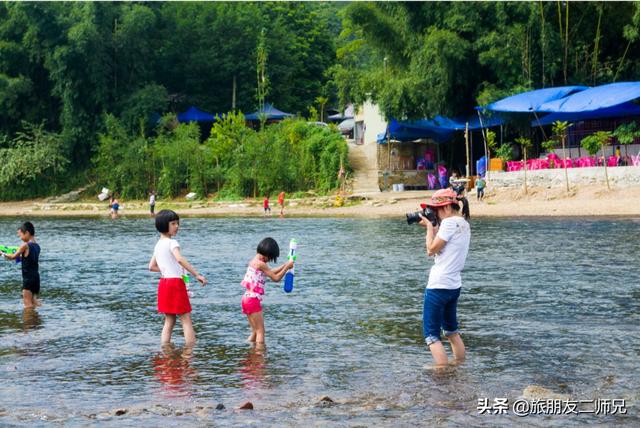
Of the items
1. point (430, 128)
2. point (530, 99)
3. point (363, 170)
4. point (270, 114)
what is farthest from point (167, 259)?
point (270, 114)

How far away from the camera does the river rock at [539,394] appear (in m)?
7.88

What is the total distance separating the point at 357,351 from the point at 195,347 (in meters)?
1.90

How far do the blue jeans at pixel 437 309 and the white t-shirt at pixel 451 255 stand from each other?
7 centimetres

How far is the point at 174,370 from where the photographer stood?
9453 millimetres

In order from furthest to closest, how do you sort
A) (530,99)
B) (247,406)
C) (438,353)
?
(530,99)
(438,353)
(247,406)

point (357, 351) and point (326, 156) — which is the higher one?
point (326, 156)

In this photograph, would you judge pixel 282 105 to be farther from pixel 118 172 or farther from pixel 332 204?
pixel 332 204

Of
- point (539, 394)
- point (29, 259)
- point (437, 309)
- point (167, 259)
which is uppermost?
point (167, 259)

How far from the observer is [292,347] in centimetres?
1067

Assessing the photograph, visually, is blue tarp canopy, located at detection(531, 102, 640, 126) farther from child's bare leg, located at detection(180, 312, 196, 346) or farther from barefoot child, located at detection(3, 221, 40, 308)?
child's bare leg, located at detection(180, 312, 196, 346)

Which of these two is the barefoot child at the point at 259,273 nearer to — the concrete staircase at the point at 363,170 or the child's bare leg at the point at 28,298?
the child's bare leg at the point at 28,298

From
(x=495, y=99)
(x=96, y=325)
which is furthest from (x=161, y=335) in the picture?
(x=495, y=99)

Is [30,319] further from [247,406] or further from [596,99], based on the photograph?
[596,99]

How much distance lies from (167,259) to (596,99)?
2621 centimetres
